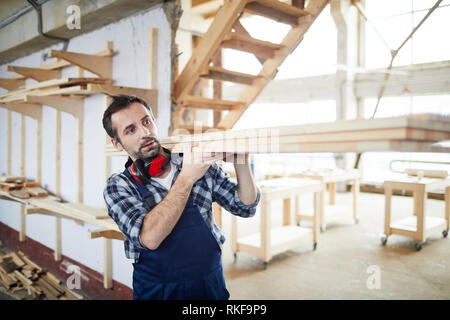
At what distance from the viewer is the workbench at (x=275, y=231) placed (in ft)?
13.4

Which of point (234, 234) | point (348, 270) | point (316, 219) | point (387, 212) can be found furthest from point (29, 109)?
point (387, 212)

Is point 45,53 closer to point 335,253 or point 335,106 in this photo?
point 335,253

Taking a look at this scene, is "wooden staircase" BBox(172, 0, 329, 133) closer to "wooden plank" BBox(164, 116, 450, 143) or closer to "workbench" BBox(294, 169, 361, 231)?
"wooden plank" BBox(164, 116, 450, 143)

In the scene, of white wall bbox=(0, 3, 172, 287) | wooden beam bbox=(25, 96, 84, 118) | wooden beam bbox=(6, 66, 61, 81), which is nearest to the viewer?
white wall bbox=(0, 3, 172, 287)

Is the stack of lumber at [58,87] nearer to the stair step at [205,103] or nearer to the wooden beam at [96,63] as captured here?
the wooden beam at [96,63]

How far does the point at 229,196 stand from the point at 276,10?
1829 millimetres

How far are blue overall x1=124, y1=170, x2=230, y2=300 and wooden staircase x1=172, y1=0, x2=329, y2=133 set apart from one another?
124 centimetres

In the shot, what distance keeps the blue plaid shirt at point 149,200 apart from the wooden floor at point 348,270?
203 centimetres

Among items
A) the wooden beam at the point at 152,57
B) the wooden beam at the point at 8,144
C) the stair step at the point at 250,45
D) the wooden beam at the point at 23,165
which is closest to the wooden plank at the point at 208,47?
the stair step at the point at 250,45

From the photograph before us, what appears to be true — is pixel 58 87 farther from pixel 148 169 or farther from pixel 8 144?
pixel 8 144

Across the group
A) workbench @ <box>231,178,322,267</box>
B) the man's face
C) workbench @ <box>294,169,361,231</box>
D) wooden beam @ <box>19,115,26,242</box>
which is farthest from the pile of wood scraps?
workbench @ <box>294,169,361,231</box>

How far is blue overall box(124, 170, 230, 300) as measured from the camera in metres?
1.57
